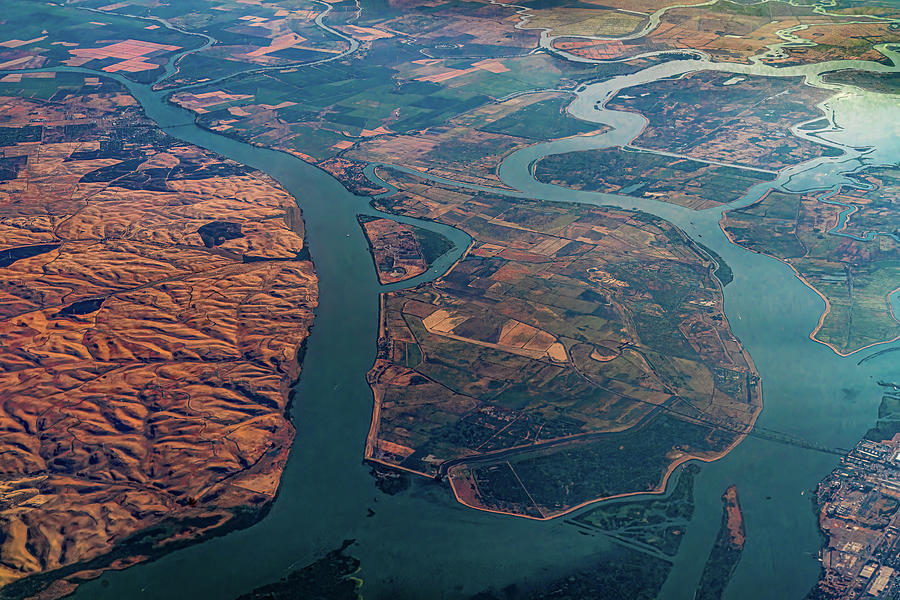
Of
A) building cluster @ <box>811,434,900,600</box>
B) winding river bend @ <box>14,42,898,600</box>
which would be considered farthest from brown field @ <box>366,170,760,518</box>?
building cluster @ <box>811,434,900,600</box>

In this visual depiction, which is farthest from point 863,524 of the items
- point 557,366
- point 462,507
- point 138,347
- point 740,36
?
point 740,36

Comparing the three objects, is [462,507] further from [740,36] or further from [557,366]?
[740,36]

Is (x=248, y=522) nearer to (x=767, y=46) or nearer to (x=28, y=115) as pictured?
(x=28, y=115)

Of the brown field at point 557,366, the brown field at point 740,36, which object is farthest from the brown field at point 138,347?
the brown field at point 740,36

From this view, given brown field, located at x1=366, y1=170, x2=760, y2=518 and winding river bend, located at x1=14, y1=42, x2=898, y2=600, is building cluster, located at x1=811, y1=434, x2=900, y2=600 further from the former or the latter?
brown field, located at x1=366, y1=170, x2=760, y2=518

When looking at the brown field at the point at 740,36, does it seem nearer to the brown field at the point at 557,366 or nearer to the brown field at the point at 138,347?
the brown field at the point at 557,366

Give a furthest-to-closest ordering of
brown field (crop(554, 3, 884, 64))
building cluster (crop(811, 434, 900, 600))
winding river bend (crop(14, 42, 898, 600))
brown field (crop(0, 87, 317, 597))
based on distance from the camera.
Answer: brown field (crop(554, 3, 884, 64)) → brown field (crop(0, 87, 317, 597)) → winding river bend (crop(14, 42, 898, 600)) → building cluster (crop(811, 434, 900, 600))
